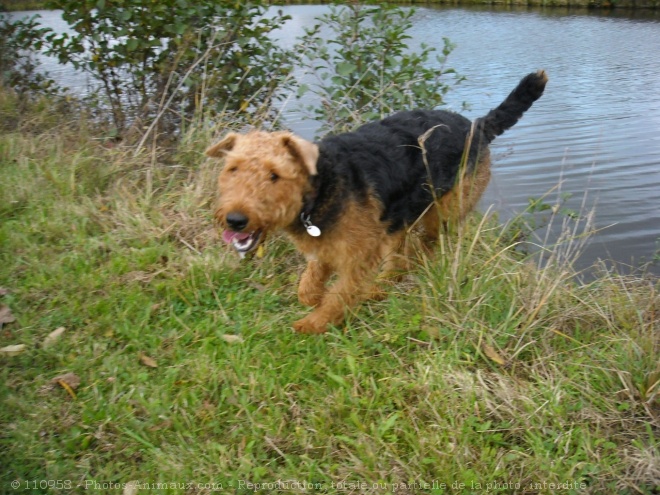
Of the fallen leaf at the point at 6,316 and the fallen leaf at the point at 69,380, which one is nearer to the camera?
the fallen leaf at the point at 69,380

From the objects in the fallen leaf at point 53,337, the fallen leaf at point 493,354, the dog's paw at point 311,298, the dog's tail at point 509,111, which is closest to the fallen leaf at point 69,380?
the fallen leaf at point 53,337

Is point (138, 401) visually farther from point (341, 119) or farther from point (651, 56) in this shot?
point (651, 56)

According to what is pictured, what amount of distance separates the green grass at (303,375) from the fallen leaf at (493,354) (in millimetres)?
11

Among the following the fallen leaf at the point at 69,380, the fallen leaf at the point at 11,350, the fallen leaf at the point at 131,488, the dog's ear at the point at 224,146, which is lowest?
the fallen leaf at the point at 131,488

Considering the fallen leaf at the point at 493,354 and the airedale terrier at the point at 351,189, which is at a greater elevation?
the airedale terrier at the point at 351,189

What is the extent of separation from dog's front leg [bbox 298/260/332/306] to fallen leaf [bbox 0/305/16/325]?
173 centimetres

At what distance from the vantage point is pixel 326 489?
89.9 inches

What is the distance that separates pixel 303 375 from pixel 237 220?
89 cm

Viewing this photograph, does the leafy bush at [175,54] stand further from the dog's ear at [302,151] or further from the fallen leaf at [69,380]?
the fallen leaf at [69,380]

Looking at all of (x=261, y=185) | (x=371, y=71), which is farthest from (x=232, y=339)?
(x=371, y=71)

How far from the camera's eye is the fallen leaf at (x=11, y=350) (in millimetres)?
3021

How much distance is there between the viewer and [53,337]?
3143 millimetres

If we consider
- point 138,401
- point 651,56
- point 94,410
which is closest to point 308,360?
point 138,401

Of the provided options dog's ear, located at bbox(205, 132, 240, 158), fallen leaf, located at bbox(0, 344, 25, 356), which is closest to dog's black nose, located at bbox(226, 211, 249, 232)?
dog's ear, located at bbox(205, 132, 240, 158)
